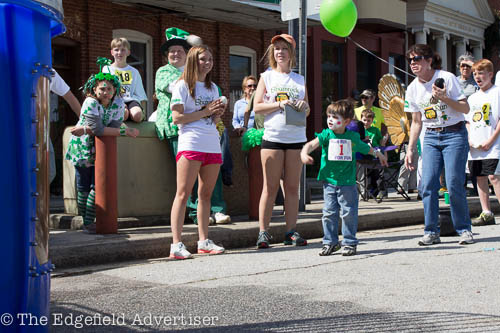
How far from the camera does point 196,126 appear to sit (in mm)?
6875

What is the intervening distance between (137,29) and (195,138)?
11.3 meters

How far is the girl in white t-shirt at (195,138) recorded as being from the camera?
680cm

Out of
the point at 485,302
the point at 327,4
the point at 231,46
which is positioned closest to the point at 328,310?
the point at 485,302

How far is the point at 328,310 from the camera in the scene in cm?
447

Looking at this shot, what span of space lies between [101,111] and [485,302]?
4.39 meters

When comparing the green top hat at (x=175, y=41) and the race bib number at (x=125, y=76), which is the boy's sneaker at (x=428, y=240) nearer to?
the green top hat at (x=175, y=41)

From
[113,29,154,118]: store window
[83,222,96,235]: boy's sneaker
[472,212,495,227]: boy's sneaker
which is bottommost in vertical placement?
[472,212,495,227]: boy's sneaker

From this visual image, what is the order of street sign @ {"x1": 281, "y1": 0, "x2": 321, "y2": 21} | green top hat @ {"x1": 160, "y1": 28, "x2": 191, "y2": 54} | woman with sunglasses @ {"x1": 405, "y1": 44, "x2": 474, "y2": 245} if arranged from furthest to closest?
street sign @ {"x1": 281, "y1": 0, "x2": 321, "y2": 21} < green top hat @ {"x1": 160, "y1": 28, "x2": 191, "y2": 54} < woman with sunglasses @ {"x1": 405, "y1": 44, "x2": 474, "y2": 245}

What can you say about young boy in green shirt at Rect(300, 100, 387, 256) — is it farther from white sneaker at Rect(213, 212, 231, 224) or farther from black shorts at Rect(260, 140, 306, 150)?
white sneaker at Rect(213, 212, 231, 224)

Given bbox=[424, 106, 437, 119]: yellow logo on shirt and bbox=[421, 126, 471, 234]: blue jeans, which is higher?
bbox=[424, 106, 437, 119]: yellow logo on shirt

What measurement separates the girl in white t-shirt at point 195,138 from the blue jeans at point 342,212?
1.10m

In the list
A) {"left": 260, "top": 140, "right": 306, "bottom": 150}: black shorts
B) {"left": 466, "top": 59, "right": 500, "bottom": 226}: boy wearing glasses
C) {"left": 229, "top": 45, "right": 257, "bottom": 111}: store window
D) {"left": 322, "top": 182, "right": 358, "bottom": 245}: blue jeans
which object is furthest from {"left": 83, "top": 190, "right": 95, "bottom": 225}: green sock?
{"left": 229, "top": 45, "right": 257, "bottom": 111}: store window

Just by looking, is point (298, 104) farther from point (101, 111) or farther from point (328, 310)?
point (328, 310)

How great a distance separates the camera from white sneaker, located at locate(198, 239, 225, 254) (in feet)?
23.2
